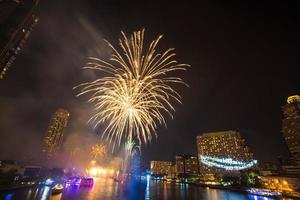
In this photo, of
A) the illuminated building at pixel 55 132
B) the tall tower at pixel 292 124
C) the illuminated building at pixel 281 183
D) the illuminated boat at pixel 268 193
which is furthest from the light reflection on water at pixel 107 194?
the tall tower at pixel 292 124

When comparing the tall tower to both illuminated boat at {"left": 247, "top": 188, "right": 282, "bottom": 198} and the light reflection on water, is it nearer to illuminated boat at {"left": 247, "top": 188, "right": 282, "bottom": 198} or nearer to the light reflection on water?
illuminated boat at {"left": 247, "top": 188, "right": 282, "bottom": 198}

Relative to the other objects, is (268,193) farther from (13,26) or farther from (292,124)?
(292,124)

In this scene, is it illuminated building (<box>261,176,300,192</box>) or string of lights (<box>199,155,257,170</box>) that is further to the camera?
string of lights (<box>199,155,257,170</box>)

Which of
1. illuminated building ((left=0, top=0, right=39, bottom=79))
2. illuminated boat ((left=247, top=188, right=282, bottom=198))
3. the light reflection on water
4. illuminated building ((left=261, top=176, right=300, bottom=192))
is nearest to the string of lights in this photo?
illuminated building ((left=261, top=176, right=300, bottom=192))

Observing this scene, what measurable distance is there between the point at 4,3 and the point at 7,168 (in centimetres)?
7422

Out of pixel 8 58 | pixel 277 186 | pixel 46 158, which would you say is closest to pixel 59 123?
pixel 46 158

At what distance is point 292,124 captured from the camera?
623 feet

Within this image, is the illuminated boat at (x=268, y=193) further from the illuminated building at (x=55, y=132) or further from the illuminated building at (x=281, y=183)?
the illuminated building at (x=55, y=132)

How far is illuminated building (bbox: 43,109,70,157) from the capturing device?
174 meters

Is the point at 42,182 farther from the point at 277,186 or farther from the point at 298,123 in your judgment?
the point at 298,123

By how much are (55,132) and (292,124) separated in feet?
807

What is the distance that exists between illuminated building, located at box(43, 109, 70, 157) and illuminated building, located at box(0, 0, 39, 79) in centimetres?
16121

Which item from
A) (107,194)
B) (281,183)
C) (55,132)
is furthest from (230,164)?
(55,132)

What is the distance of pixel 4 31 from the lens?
107 feet
